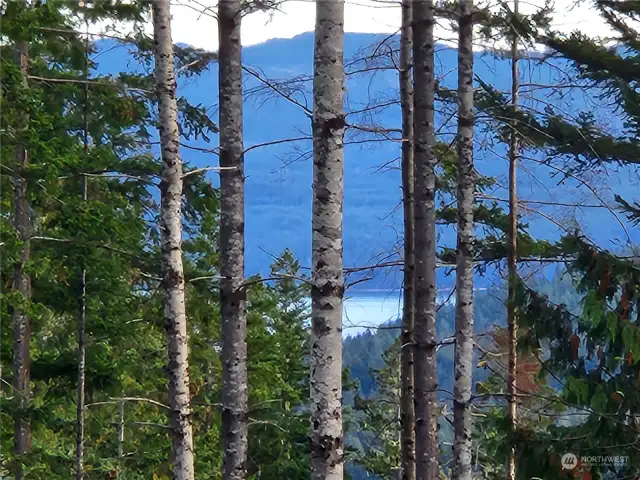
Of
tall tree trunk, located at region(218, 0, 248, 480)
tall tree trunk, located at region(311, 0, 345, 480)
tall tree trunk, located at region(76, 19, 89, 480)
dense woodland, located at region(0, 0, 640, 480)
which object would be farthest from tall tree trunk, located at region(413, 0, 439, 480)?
tall tree trunk, located at region(76, 19, 89, 480)

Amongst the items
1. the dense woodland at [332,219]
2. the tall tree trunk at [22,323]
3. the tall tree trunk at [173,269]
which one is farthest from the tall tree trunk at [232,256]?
the tall tree trunk at [22,323]

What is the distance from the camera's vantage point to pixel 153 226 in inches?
431

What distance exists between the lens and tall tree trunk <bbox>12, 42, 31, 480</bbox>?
27.9 feet

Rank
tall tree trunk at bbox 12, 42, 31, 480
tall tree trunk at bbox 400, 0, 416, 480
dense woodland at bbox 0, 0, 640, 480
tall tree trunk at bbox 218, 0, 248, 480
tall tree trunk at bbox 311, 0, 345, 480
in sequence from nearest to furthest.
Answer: tall tree trunk at bbox 311, 0, 345, 480 < dense woodland at bbox 0, 0, 640, 480 < tall tree trunk at bbox 218, 0, 248, 480 < tall tree trunk at bbox 400, 0, 416, 480 < tall tree trunk at bbox 12, 42, 31, 480

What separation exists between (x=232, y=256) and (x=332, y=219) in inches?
84.6

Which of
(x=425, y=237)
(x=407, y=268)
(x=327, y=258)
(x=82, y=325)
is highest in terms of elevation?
(x=425, y=237)

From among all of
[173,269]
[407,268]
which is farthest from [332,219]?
[407,268]

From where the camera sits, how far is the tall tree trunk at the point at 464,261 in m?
6.77

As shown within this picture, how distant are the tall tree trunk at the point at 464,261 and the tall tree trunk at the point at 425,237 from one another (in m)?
0.25

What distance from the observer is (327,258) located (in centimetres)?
428

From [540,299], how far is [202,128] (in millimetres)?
5028

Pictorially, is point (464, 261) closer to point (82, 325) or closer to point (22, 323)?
point (82, 325)

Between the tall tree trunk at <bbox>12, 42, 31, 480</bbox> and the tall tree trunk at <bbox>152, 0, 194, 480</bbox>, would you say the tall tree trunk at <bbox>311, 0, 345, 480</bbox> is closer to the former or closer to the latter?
the tall tree trunk at <bbox>152, 0, 194, 480</bbox>

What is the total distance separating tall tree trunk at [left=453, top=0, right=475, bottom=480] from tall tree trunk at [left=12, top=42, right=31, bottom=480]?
509cm
